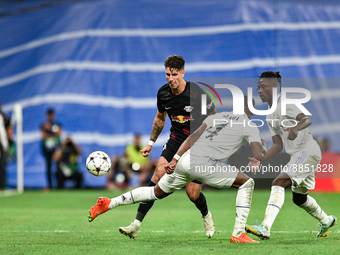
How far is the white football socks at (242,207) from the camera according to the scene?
5.55 meters

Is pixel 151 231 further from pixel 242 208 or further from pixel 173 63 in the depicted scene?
pixel 173 63

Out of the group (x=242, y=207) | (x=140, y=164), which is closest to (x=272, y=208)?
(x=242, y=207)

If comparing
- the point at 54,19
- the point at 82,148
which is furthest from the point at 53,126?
the point at 54,19

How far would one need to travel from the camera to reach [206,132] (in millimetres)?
5742

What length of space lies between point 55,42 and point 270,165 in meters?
8.74

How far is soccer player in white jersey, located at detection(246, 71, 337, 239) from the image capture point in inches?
228

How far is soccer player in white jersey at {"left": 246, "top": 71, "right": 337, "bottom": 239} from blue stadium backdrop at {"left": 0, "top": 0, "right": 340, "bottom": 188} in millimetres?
9309

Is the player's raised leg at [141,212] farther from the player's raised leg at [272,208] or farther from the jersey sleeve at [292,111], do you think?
the jersey sleeve at [292,111]

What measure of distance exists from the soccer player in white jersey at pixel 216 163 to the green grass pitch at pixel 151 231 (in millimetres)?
422

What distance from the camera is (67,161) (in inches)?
567

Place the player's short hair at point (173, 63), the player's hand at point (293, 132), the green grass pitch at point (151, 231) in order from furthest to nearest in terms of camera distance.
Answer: the player's short hair at point (173, 63) < the player's hand at point (293, 132) < the green grass pitch at point (151, 231)

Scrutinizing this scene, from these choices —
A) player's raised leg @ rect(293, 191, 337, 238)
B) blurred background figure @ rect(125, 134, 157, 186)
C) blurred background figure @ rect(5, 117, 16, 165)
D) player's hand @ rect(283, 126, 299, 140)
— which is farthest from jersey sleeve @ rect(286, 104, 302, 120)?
blurred background figure @ rect(5, 117, 16, 165)

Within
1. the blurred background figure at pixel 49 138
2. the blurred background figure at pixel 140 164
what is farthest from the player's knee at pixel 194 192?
the blurred background figure at pixel 49 138

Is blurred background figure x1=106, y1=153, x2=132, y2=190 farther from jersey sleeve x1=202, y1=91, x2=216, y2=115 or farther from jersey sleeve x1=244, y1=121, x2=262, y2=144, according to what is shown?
jersey sleeve x1=244, y1=121, x2=262, y2=144
